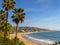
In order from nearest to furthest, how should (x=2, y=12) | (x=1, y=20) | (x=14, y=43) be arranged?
(x=14, y=43), (x=2, y=12), (x=1, y=20)

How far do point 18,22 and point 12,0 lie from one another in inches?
237

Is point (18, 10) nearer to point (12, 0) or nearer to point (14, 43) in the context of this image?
point (12, 0)

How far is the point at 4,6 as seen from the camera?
139 feet

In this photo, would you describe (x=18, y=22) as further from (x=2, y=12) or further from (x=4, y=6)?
(x=2, y=12)

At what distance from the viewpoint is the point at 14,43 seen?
4162cm

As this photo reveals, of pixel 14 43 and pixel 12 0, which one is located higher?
pixel 12 0

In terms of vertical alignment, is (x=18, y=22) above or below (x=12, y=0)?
below

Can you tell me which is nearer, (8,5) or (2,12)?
(8,5)

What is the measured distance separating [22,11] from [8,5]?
3.91 meters

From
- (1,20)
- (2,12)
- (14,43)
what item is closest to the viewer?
(14,43)

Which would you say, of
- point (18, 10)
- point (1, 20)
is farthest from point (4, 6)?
point (1, 20)

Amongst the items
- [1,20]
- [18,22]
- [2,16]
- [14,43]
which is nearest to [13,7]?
[18,22]

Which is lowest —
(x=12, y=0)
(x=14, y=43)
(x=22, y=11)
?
(x=14, y=43)

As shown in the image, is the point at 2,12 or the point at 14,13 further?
the point at 2,12
